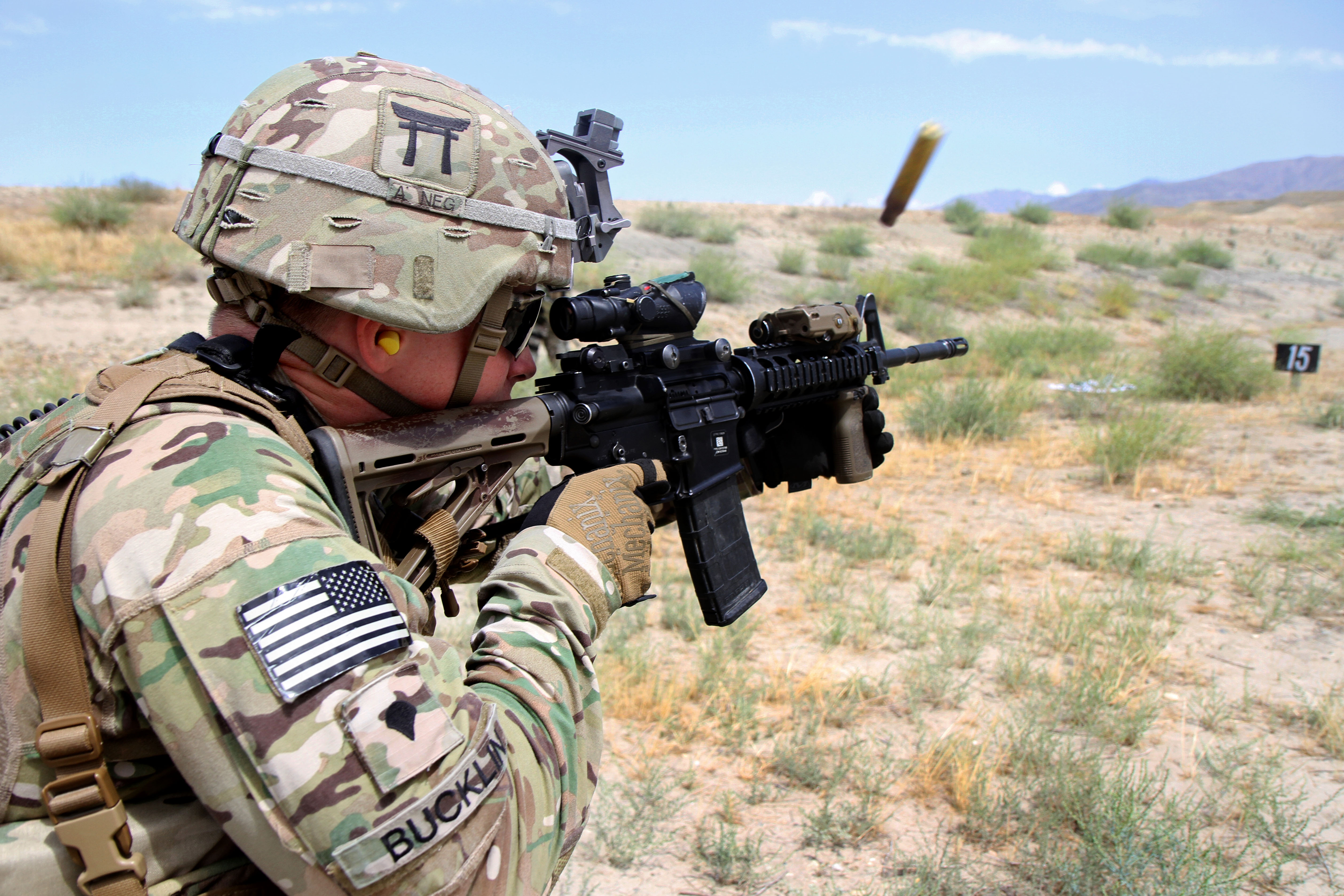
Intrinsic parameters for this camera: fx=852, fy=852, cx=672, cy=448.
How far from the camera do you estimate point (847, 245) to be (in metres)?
22.9

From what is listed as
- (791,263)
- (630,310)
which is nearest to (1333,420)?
(630,310)

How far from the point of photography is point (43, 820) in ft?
3.62

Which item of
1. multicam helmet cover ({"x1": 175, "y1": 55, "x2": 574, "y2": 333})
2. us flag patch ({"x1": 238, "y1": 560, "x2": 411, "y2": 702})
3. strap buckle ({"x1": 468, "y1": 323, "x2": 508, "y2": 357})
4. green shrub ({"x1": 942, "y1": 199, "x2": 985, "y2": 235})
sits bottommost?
us flag patch ({"x1": 238, "y1": 560, "x2": 411, "y2": 702})

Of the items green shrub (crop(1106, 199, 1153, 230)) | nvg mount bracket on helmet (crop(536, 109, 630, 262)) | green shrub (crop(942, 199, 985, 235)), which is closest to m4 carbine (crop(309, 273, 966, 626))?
nvg mount bracket on helmet (crop(536, 109, 630, 262))

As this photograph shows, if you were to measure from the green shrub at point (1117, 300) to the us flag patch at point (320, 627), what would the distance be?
21.5 m

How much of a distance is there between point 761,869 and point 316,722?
2.28 meters

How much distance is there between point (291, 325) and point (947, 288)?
19.0 metres

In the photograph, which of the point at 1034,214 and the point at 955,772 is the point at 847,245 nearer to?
the point at 1034,214

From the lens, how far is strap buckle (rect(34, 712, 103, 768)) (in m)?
1.04

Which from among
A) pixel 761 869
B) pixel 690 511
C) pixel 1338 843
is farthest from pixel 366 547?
pixel 1338 843

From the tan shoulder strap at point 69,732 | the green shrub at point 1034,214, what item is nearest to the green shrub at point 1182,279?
the green shrub at point 1034,214

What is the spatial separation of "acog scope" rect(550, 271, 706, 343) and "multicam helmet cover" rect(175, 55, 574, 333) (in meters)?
0.54

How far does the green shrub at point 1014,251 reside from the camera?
21.3m

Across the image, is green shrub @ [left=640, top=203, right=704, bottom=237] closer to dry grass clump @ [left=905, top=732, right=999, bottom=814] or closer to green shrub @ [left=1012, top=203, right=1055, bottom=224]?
green shrub @ [left=1012, top=203, right=1055, bottom=224]
